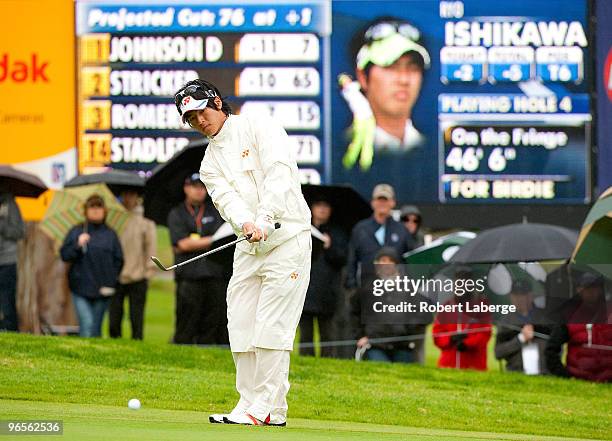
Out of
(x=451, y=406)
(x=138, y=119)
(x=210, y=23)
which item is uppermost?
(x=210, y=23)

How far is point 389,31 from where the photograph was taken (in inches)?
731

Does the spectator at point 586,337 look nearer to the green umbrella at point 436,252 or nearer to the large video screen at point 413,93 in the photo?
the green umbrella at point 436,252

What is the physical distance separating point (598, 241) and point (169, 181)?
17.8 ft

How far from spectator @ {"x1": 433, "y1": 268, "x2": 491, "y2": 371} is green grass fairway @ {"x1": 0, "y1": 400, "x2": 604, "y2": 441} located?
439cm

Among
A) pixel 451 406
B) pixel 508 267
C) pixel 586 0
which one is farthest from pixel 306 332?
pixel 586 0

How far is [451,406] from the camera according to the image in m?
12.6

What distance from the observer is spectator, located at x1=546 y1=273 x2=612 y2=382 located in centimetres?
A: 1443

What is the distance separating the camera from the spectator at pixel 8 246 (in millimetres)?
16531

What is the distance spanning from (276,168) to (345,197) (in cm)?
783

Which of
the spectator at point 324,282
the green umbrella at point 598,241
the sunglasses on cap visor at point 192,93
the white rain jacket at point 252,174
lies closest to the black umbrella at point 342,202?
the spectator at point 324,282

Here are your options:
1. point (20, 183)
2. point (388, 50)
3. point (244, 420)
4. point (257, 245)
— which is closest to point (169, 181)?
point (20, 183)

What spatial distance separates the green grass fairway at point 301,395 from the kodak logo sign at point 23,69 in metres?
5.03

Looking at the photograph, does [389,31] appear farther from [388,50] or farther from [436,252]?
[436,252]

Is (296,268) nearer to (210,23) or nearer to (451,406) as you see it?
(451,406)
